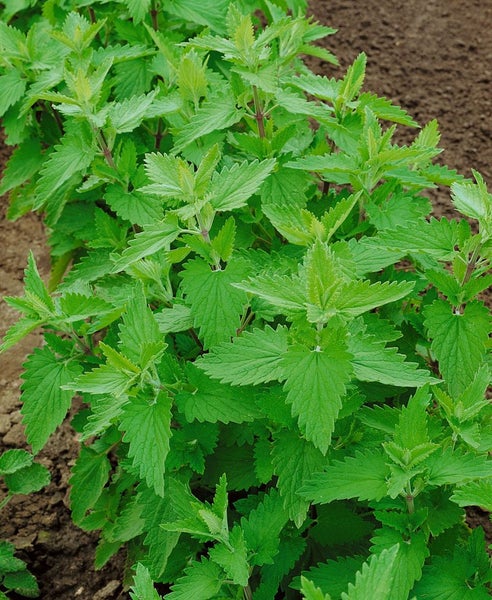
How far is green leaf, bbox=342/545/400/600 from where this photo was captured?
123 centimetres

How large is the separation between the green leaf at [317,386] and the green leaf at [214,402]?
0.26 metres

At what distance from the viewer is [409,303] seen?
235 centimetres

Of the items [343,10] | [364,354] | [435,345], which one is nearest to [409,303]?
[435,345]

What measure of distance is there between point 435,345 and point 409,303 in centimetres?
53

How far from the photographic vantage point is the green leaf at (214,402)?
1718mm

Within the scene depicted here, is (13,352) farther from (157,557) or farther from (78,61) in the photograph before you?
(157,557)

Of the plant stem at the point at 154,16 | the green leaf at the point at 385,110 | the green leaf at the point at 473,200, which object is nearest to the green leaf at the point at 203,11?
the plant stem at the point at 154,16

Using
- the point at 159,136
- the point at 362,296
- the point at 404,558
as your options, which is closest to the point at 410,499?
the point at 404,558

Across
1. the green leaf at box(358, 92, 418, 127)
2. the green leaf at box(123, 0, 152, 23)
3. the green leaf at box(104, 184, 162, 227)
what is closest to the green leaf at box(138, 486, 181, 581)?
the green leaf at box(104, 184, 162, 227)

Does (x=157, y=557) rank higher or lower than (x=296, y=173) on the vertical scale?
lower

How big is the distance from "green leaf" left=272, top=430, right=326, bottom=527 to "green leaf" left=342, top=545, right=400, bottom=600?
1.15 ft

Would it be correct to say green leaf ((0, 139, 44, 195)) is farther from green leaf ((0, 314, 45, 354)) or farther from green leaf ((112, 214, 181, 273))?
green leaf ((112, 214, 181, 273))

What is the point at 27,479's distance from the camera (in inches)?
96.1

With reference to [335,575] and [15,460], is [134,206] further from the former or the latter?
[335,575]
